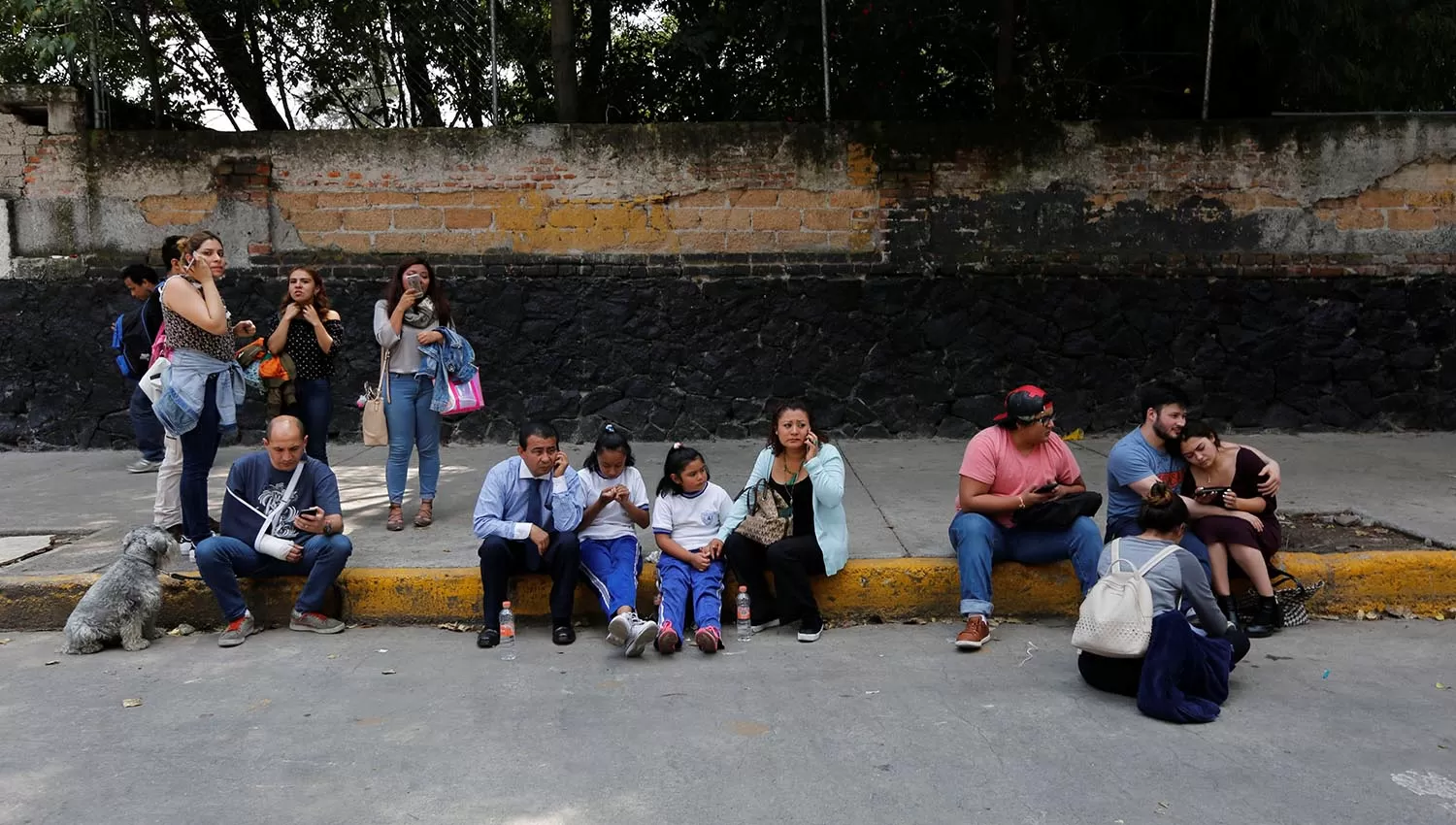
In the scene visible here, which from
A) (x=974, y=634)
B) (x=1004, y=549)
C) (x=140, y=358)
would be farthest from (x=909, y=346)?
(x=140, y=358)

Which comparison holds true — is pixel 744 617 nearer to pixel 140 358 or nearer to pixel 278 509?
pixel 278 509

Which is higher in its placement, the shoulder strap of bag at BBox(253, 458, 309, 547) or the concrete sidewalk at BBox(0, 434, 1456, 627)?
the shoulder strap of bag at BBox(253, 458, 309, 547)

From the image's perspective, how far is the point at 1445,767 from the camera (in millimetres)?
3566

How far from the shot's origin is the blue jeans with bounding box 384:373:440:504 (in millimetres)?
6570

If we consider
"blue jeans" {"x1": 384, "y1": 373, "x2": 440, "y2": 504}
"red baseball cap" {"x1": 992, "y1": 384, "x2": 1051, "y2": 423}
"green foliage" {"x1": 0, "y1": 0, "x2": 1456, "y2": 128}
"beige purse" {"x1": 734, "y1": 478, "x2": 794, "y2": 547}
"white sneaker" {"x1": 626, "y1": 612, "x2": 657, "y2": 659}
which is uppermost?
"green foliage" {"x1": 0, "y1": 0, "x2": 1456, "y2": 128}

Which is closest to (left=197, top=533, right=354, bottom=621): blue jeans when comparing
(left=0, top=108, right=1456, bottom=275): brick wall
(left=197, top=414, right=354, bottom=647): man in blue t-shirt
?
(left=197, top=414, right=354, bottom=647): man in blue t-shirt

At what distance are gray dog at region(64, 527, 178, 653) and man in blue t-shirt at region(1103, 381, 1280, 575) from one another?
4.32 meters

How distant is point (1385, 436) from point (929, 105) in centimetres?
460

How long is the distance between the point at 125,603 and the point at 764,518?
279 centimetres

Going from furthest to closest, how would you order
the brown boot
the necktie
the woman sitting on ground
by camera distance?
the necktie
the brown boot
the woman sitting on ground

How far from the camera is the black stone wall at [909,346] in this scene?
940 centimetres

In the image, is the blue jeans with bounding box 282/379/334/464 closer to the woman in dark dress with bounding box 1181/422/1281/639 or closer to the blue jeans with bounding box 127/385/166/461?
the blue jeans with bounding box 127/385/166/461

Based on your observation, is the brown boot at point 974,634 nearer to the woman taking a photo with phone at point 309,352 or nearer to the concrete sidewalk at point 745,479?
the concrete sidewalk at point 745,479

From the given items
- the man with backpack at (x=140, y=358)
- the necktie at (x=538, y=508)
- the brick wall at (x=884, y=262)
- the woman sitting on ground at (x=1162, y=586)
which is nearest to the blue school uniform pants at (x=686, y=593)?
the necktie at (x=538, y=508)
